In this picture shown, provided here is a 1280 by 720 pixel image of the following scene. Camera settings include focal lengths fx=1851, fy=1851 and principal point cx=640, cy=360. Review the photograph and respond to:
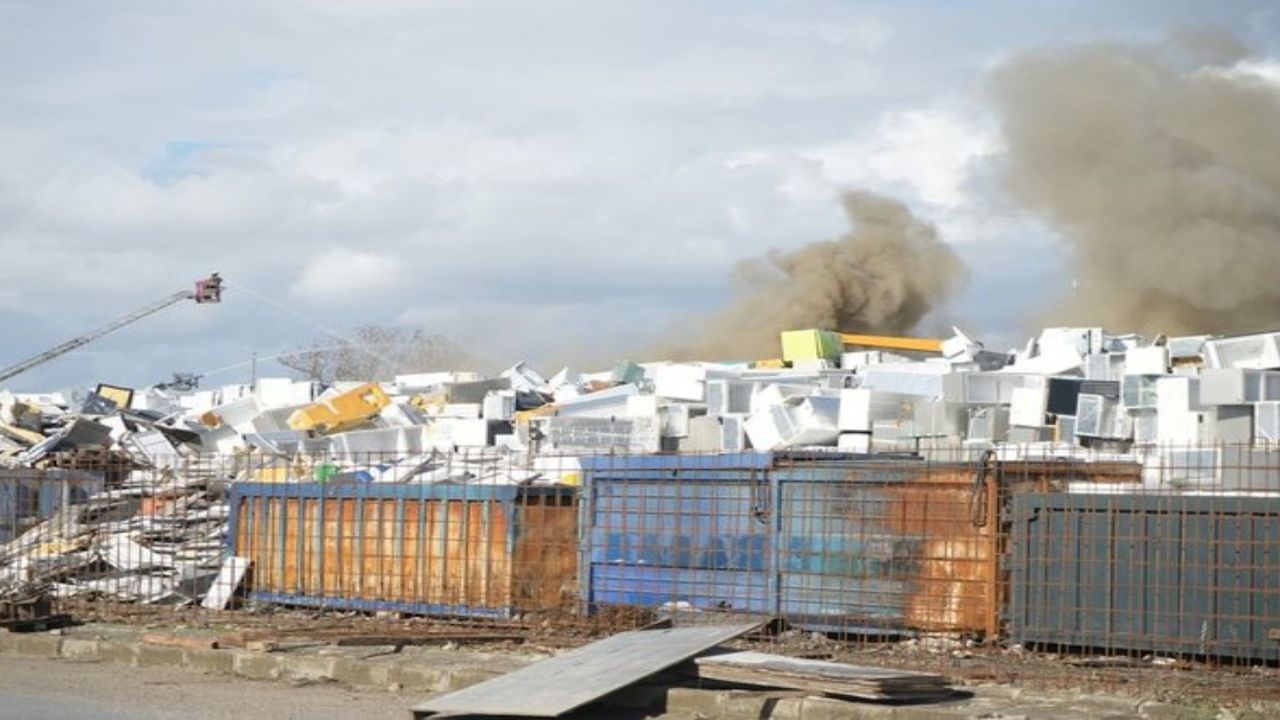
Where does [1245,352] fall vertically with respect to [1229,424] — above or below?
above

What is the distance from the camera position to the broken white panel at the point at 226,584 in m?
17.2

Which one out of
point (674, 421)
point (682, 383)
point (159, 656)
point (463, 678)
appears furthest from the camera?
point (682, 383)

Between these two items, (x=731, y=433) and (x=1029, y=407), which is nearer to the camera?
(x=1029, y=407)

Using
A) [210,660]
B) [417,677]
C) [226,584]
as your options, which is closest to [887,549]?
[417,677]

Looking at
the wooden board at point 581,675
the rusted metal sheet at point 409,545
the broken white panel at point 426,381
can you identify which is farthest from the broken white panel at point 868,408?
the broken white panel at point 426,381

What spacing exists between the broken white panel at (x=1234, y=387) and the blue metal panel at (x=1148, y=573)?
5724 mm

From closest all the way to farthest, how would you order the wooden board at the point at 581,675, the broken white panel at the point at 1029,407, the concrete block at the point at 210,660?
the wooden board at the point at 581,675 < the concrete block at the point at 210,660 < the broken white panel at the point at 1029,407

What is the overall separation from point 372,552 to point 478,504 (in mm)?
1384

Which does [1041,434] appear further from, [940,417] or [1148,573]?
[1148,573]

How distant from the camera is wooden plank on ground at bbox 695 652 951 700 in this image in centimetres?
1077

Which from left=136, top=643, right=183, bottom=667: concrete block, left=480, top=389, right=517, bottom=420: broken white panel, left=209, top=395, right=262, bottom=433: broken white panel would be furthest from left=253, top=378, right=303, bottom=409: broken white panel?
left=136, top=643, right=183, bottom=667: concrete block

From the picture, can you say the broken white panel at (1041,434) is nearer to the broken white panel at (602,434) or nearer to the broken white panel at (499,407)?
the broken white panel at (602,434)

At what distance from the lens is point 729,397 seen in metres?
21.6

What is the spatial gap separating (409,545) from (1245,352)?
9.21m
